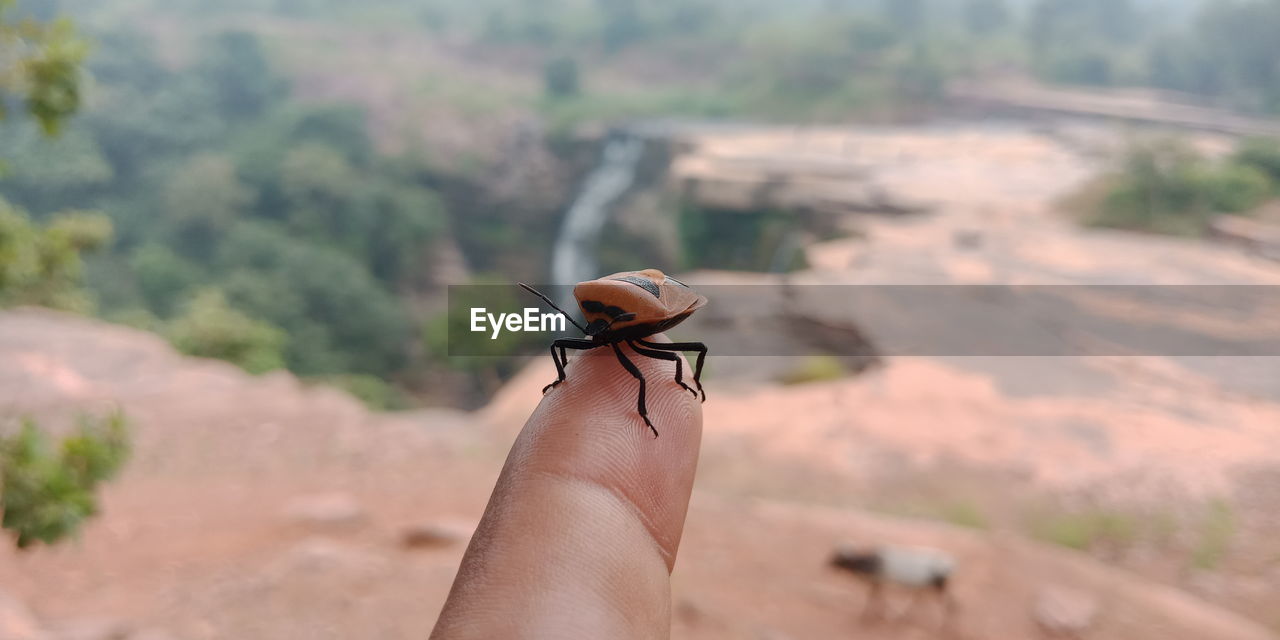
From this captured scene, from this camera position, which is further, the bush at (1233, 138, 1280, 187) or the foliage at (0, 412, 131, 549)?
the bush at (1233, 138, 1280, 187)

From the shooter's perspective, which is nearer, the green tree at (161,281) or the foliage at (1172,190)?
the foliage at (1172,190)

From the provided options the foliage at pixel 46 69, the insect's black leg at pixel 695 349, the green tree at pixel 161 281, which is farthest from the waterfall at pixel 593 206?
the insect's black leg at pixel 695 349

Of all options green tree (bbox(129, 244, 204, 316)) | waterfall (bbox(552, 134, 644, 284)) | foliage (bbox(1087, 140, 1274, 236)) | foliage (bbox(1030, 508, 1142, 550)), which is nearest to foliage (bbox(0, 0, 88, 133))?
foliage (bbox(1030, 508, 1142, 550))

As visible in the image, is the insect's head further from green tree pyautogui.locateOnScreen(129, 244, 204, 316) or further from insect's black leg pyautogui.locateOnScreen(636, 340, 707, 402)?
green tree pyautogui.locateOnScreen(129, 244, 204, 316)

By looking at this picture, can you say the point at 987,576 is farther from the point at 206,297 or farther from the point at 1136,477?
the point at 206,297

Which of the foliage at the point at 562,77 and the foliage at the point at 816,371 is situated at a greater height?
the foliage at the point at 562,77

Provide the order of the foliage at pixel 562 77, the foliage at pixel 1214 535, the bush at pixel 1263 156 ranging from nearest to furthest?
the foliage at pixel 1214 535
the bush at pixel 1263 156
the foliage at pixel 562 77

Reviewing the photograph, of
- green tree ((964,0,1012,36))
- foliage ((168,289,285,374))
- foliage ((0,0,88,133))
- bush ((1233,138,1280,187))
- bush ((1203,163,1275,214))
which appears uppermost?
green tree ((964,0,1012,36))

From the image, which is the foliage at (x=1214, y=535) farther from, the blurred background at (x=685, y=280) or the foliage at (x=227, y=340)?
the foliage at (x=227, y=340)
